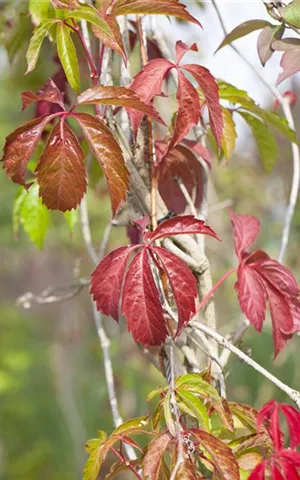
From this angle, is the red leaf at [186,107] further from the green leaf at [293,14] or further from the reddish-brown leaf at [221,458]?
the reddish-brown leaf at [221,458]

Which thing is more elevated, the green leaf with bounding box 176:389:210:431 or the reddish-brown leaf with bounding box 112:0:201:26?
the reddish-brown leaf with bounding box 112:0:201:26

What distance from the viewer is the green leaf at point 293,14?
2.53 feet

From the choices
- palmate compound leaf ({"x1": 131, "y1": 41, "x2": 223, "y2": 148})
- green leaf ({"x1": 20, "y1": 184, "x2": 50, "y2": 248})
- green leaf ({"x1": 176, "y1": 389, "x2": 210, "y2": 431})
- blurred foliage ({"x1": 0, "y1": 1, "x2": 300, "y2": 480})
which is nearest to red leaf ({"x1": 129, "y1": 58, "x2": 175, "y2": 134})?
palmate compound leaf ({"x1": 131, "y1": 41, "x2": 223, "y2": 148})

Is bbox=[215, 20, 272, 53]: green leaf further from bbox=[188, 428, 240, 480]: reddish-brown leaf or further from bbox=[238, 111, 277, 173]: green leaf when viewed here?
bbox=[188, 428, 240, 480]: reddish-brown leaf

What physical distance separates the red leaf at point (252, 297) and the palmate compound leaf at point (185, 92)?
22 cm

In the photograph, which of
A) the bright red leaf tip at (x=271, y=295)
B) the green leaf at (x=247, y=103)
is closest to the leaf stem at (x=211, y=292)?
the bright red leaf tip at (x=271, y=295)

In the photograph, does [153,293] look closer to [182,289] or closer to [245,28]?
[182,289]

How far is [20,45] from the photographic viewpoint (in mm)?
1312

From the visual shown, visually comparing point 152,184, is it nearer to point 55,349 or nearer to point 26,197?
point 26,197

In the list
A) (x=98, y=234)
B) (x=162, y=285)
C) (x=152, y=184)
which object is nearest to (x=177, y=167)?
(x=152, y=184)

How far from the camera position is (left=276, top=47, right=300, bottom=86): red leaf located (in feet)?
2.57

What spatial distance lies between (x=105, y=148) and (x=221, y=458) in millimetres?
365

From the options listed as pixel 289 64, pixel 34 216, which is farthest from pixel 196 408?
pixel 34 216

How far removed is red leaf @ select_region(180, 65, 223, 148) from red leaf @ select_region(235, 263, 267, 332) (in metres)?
0.21
